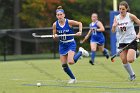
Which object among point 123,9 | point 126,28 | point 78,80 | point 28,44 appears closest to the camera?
point 123,9

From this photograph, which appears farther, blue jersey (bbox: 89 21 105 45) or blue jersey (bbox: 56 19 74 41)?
blue jersey (bbox: 89 21 105 45)

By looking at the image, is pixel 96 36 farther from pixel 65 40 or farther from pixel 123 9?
pixel 123 9

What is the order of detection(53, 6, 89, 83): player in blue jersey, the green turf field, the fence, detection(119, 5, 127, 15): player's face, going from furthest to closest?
1. the fence
2. detection(53, 6, 89, 83): player in blue jersey
3. detection(119, 5, 127, 15): player's face
4. the green turf field

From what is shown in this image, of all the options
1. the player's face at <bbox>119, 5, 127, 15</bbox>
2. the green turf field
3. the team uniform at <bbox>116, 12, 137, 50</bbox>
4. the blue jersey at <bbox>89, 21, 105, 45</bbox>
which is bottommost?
the green turf field

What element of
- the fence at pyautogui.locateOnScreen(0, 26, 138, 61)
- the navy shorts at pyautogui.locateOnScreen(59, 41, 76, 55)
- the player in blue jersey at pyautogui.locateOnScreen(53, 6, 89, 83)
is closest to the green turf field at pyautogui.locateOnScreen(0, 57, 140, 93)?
the player in blue jersey at pyautogui.locateOnScreen(53, 6, 89, 83)

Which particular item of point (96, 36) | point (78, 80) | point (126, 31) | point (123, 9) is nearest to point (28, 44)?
point (96, 36)

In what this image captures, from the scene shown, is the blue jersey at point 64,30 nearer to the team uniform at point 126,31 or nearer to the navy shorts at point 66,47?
the navy shorts at point 66,47

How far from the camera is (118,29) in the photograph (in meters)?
16.5

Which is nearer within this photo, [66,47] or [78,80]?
[66,47]

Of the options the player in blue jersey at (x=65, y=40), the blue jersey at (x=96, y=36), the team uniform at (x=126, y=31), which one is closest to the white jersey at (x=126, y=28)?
the team uniform at (x=126, y=31)

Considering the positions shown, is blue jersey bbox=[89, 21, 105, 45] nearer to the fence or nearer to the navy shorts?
the fence

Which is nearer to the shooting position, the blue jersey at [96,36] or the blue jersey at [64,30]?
the blue jersey at [64,30]

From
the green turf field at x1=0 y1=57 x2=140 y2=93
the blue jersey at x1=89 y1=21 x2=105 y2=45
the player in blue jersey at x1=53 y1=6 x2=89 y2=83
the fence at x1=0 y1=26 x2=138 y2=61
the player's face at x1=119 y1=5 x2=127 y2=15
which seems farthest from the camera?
the fence at x1=0 y1=26 x2=138 y2=61

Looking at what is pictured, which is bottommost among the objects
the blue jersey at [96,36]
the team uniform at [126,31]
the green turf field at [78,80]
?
the green turf field at [78,80]
